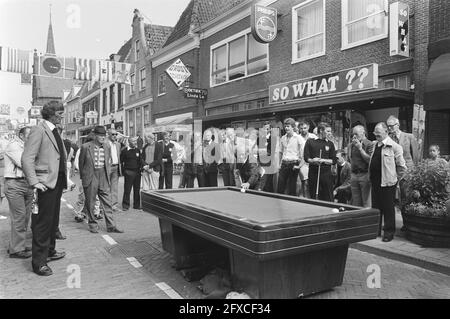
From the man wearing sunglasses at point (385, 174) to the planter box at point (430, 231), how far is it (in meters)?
0.35

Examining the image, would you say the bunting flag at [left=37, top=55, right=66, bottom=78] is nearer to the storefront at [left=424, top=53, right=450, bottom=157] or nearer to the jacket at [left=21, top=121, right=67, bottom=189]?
the jacket at [left=21, top=121, right=67, bottom=189]

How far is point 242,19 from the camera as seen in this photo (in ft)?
54.2

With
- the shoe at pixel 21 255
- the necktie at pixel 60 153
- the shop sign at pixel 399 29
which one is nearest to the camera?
the necktie at pixel 60 153

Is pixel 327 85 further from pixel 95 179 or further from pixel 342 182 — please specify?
pixel 95 179

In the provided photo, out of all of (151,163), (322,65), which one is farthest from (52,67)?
(322,65)

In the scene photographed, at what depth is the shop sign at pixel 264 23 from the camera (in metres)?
13.5

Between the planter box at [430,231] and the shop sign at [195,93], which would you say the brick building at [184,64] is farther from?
the planter box at [430,231]

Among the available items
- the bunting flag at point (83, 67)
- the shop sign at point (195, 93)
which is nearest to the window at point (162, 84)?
the shop sign at point (195, 93)

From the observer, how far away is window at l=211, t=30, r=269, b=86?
15.8 metres

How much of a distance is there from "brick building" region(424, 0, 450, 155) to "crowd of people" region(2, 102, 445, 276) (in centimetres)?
172

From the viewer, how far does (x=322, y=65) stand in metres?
12.6

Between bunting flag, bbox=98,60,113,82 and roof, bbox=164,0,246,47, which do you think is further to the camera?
roof, bbox=164,0,246,47

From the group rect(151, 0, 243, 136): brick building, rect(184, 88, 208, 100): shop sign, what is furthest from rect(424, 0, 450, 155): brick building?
rect(184, 88, 208, 100): shop sign
